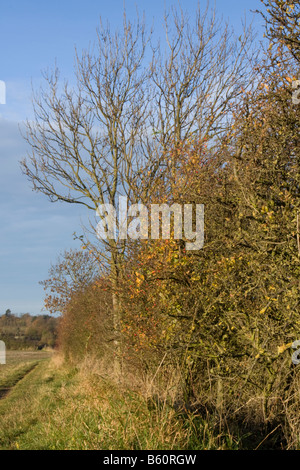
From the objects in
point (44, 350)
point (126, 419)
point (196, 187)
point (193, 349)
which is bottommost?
point (44, 350)

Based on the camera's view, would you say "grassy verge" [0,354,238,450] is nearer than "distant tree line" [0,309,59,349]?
Yes

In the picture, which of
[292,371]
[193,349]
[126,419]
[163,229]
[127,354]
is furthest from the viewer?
[127,354]

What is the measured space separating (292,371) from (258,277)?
1.26 metres

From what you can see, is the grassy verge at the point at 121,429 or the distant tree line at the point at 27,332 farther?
the distant tree line at the point at 27,332

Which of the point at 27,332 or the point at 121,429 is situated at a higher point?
the point at 121,429

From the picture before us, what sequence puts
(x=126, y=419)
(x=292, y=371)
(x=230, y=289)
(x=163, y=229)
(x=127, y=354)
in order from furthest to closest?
(x=127, y=354), (x=163, y=229), (x=230, y=289), (x=292, y=371), (x=126, y=419)

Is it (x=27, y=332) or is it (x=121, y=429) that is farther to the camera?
(x=27, y=332)

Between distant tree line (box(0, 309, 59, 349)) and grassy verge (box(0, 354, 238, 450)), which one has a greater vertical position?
grassy verge (box(0, 354, 238, 450))

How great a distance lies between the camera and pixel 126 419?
5578mm

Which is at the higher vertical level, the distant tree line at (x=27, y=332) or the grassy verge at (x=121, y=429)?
the grassy verge at (x=121, y=429)

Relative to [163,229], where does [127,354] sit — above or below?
below
